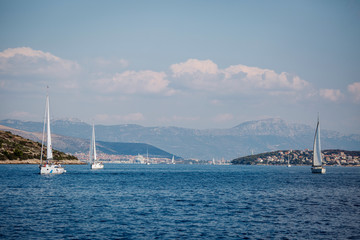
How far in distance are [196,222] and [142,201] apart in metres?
22.6

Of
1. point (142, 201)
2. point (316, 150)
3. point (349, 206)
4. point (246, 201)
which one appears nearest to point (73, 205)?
point (142, 201)

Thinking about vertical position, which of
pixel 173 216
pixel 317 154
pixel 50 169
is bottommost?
pixel 173 216

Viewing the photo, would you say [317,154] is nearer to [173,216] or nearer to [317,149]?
[317,149]

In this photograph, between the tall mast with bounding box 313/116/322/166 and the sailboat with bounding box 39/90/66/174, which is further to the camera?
the tall mast with bounding box 313/116/322/166

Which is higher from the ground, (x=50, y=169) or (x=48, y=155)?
(x=48, y=155)

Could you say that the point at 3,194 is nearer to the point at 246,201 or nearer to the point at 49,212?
the point at 49,212

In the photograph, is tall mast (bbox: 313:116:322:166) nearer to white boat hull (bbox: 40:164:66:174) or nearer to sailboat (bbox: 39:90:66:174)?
white boat hull (bbox: 40:164:66:174)

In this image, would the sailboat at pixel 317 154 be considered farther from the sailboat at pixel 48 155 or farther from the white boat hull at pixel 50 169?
the sailboat at pixel 48 155

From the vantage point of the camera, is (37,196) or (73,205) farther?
(37,196)

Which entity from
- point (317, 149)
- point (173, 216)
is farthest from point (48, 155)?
point (317, 149)

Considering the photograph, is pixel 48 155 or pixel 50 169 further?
pixel 50 169

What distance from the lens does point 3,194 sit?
77.6m

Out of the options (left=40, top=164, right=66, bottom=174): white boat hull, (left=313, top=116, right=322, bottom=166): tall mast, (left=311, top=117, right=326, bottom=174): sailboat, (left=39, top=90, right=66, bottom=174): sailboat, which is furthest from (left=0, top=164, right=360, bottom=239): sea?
(left=311, top=117, right=326, bottom=174): sailboat

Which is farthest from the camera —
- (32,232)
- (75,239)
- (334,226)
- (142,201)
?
(142,201)
